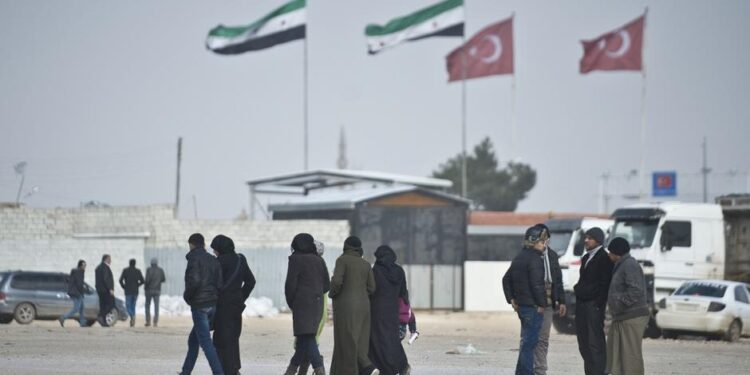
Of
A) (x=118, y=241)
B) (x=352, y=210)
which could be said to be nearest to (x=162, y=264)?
(x=118, y=241)

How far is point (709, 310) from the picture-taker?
29.6 metres

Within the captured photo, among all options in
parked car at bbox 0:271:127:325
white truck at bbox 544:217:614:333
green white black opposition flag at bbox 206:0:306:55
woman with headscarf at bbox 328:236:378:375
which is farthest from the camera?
green white black opposition flag at bbox 206:0:306:55

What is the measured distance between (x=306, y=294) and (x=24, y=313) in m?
20.7

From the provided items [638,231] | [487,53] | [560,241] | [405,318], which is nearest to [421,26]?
[487,53]

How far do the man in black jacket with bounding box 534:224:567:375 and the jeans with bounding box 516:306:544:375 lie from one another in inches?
7.0

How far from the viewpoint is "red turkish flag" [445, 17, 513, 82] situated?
61938 mm

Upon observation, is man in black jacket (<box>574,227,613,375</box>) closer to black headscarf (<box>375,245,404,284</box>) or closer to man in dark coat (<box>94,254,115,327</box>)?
black headscarf (<box>375,245,404,284</box>)

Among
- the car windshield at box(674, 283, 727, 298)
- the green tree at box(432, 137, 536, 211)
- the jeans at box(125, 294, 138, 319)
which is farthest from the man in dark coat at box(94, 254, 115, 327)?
the green tree at box(432, 137, 536, 211)

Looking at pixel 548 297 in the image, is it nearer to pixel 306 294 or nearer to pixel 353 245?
pixel 353 245

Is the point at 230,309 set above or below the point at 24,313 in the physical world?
above

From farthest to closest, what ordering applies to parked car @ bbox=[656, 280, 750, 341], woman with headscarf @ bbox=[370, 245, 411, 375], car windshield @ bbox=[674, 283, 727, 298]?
car windshield @ bbox=[674, 283, 727, 298] → parked car @ bbox=[656, 280, 750, 341] → woman with headscarf @ bbox=[370, 245, 411, 375]

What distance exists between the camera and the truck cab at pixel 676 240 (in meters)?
32.6

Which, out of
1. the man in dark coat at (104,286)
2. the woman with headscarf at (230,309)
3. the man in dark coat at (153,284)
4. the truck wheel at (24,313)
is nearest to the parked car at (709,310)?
the man in dark coat at (153,284)

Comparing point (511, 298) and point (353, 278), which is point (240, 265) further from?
point (511, 298)
